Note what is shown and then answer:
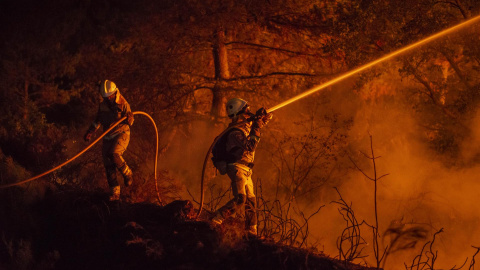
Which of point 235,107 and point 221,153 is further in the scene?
point 235,107

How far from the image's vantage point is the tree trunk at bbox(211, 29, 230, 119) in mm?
15523

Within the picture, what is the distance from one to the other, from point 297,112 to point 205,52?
314cm

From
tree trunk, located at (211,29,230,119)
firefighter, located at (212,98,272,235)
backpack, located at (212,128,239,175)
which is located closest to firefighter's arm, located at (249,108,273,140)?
firefighter, located at (212,98,272,235)

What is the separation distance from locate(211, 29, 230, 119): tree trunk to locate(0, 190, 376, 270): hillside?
6851 mm

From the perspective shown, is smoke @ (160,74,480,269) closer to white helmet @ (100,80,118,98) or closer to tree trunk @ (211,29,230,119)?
tree trunk @ (211,29,230,119)

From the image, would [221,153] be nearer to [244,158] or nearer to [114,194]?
[244,158]

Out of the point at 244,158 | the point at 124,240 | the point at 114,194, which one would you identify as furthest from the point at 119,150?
the point at 244,158

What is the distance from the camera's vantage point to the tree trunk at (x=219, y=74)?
611 inches

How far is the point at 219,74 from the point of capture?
1574cm

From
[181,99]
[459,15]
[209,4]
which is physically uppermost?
[209,4]

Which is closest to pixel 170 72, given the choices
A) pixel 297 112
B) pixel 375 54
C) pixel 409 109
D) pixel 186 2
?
pixel 186 2

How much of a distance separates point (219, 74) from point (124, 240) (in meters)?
9.15

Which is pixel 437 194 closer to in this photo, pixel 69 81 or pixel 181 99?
pixel 181 99

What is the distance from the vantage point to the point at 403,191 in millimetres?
14625
